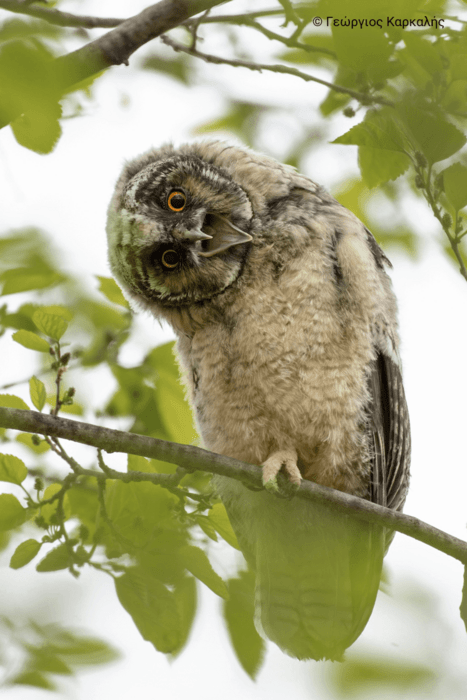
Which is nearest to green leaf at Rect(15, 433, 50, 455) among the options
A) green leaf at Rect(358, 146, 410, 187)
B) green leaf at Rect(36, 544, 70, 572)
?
green leaf at Rect(36, 544, 70, 572)

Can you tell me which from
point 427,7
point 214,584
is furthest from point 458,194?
point 214,584

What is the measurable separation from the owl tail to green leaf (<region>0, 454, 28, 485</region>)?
1.02m

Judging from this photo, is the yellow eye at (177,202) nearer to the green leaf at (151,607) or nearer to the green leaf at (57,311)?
the green leaf at (57,311)

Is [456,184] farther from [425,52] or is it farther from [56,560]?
[56,560]

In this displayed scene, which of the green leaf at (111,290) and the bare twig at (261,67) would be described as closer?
the bare twig at (261,67)

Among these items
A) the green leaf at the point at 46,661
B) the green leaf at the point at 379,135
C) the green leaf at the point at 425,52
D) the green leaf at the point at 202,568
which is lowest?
the green leaf at the point at 46,661

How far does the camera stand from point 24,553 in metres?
1.43

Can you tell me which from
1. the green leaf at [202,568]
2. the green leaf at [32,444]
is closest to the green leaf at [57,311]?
the green leaf at [32,444]

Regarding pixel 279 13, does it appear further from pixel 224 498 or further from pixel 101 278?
pixel 224 498

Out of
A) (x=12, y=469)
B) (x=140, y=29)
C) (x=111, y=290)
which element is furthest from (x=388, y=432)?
(x=140, y=29)

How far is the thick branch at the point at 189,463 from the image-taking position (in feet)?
4.90

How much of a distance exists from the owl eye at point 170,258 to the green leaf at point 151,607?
4.19 feet

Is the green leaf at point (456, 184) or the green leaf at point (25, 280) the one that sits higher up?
the green leaf at point (456, 184)

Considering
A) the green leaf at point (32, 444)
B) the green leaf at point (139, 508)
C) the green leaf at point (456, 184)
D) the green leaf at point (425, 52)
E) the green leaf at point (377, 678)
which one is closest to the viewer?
the green leaf at point (377, 678)
